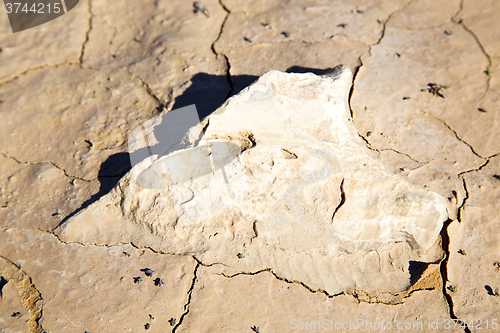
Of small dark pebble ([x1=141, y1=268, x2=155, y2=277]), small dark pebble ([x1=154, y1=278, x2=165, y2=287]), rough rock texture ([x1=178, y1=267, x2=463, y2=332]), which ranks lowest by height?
rough rock texture ([x1=178, y1=267, x2=463, y2=332])

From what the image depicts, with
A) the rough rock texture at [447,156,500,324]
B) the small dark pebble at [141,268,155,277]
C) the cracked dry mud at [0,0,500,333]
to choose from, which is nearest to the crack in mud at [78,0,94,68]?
the cracked dry mud at [0,0,500,333]

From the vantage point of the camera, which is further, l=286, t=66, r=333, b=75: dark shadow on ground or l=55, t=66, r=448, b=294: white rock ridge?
l=286, t=66, r=333, b=75: dark shadow on ground

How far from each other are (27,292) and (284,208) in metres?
2.08

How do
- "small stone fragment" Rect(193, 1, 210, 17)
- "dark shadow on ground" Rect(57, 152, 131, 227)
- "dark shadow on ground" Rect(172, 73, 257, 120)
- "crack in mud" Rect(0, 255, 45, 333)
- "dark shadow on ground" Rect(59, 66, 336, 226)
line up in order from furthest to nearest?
"small stone fragment" Rect(193, 1, 210, 17), "dark shadow on ground" Rect(172, 73, 257, 120), "dark shadow on ground" Rect(59, 66, 336, 226), "dark shadow on ground" Rect(57, 152, 131, 227), "crack in mud" Rect(0, 255, 45, 333)

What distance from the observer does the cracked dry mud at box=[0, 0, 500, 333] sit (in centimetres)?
242

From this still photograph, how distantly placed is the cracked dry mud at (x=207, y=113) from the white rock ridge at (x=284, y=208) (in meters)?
0.12

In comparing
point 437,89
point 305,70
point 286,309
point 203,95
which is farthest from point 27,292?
point 437,89

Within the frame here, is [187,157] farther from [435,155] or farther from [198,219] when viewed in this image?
[435,155]

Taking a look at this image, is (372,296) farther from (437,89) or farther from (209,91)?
(209,91)

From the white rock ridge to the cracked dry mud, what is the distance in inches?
4.7

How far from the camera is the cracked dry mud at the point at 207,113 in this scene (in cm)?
242

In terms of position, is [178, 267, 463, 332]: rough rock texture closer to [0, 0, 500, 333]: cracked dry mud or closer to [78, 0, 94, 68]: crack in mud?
[0, 0, 500, 333]: cracked dry mud

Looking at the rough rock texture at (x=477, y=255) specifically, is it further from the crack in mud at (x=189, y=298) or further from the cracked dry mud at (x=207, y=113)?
the crack in mud at (x=189, y=298)

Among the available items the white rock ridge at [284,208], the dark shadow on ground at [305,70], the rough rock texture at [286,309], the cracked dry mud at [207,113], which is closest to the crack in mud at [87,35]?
the cracked dry mud at [207,113]
